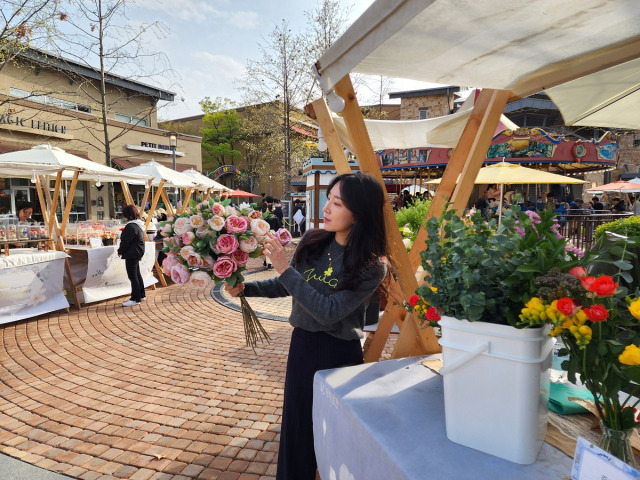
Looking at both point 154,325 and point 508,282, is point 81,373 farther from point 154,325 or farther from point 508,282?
point 508,282

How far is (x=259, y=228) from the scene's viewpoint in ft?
6.07

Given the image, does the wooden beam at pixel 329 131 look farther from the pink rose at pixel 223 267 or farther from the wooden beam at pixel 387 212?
the pink rose at pixel 223 267

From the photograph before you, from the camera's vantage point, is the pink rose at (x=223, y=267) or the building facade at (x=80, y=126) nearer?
the pink rose at (x=223, y=267)

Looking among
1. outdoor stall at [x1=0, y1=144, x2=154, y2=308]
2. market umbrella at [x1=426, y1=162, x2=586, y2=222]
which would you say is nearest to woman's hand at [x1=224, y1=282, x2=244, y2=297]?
outdoor stall at [x1=0, y1=144, x2=154, y2=308]

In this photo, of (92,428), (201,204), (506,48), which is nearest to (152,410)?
(92,428)

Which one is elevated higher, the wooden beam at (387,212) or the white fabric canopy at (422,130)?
the white fabric canopy at (422,130)

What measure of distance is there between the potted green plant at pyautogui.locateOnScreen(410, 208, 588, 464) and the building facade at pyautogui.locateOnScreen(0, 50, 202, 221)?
1316cm

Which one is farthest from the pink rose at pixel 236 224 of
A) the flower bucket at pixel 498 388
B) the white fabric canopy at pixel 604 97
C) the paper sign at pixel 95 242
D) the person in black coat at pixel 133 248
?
the paper sign at pixel 95 242

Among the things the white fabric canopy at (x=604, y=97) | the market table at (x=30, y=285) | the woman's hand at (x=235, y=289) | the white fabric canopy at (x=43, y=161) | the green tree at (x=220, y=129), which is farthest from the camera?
the green tree at (x=220, y=129)

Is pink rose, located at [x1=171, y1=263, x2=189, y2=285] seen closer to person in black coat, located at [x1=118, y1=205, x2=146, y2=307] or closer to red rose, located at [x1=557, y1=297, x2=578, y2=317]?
red rose, located at [x1=557, y1=297, x2=578, y2=317]

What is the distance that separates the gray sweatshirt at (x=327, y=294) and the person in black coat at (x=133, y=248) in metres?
5.35

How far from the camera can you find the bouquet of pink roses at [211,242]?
1.79 meters

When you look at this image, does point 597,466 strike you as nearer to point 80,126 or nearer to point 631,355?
point 631,355

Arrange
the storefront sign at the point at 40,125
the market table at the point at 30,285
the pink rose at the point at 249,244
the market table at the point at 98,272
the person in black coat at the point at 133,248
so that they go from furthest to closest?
the storefront sign at the point at 40,125 < the market table at the point at 98,272 < the person in black coat at the point at 133,248 < the market table at the point at 30,285 < the pink rose at the point at 249,244
